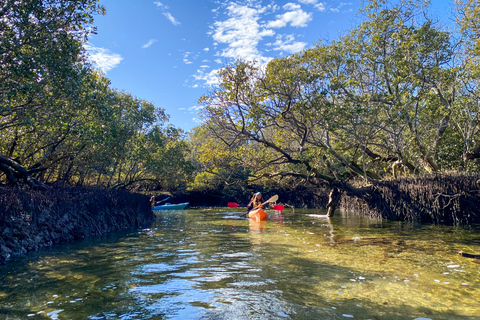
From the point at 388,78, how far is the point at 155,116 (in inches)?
646

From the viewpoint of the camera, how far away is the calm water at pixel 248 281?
14.3 feet

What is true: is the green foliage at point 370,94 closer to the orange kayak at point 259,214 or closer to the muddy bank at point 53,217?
the orange kayak at point 259,214

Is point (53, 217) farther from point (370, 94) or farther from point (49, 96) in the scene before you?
point (370, 94)

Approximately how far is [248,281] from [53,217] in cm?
730

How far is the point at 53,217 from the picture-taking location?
10156mm

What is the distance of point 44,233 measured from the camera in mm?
9547

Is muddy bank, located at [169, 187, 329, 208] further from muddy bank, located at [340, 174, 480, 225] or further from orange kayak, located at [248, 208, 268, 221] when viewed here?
muddy bank, located at [340, 174, 480, 225]

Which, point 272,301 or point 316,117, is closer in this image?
point 272,301

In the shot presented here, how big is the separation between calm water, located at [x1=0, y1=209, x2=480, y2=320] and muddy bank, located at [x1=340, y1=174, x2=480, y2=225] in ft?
16.5

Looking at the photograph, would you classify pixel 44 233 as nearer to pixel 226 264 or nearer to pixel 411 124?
pixel 226 264

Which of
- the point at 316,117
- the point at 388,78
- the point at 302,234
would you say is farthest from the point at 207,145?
the point at 388,78

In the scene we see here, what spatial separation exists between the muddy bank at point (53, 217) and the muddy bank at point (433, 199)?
12.7 m

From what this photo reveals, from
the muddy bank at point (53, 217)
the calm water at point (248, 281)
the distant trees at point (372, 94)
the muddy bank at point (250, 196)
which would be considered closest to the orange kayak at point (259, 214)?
the distant trees at point (372, 94)

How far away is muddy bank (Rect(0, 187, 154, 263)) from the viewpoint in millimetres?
8328
